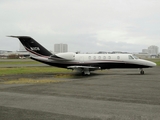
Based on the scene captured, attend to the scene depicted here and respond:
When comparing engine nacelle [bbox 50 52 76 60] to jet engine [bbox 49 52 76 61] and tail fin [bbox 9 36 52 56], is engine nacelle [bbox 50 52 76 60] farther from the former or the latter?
tail fin [bbox 9 36 52 56]

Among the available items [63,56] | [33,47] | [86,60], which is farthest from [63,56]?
[33,47]

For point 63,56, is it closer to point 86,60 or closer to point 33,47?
point 86,60

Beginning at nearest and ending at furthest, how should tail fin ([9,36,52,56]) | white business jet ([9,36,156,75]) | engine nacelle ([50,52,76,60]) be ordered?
1. engine nacelle ([50,52,76,60])
2. white business jet ([9,36,156,75])
3. tail fin ([9,36,52,56])

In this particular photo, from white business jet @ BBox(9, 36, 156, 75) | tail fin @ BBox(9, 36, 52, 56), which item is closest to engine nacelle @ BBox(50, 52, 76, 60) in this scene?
white business jet @ BBox(9, 36, 156, 75)

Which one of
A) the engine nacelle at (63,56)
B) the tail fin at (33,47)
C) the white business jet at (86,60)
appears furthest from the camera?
the tail fin at (33,47)

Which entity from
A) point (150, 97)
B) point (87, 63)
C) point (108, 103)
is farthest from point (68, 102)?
point (87, 63)

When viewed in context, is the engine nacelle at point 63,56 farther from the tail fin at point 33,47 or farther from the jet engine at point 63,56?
the tail fin at point 33,47

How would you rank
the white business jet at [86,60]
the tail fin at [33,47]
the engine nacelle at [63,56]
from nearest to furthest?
1. the engine nacelle at [63,56]
2. the white business jet at [86,60]
3. the tail fin at [33,47]

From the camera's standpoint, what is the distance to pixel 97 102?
32.3 feet

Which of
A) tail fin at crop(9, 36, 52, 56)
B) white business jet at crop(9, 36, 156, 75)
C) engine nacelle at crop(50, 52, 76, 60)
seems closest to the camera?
engine nacelle at crop(50, 52, 76, 60)

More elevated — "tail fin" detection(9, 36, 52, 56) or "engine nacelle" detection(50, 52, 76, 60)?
"tail fin" detection(9, 36, 52, 56)

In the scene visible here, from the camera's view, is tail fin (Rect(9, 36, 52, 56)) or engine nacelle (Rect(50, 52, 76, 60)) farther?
tail fin (Rect(9, 36, 52, 56))

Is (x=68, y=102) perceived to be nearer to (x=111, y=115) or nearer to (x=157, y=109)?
(x=111, y=115)

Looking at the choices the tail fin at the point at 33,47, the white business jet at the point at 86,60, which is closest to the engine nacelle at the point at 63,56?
the white business jet at the point at 86,60
